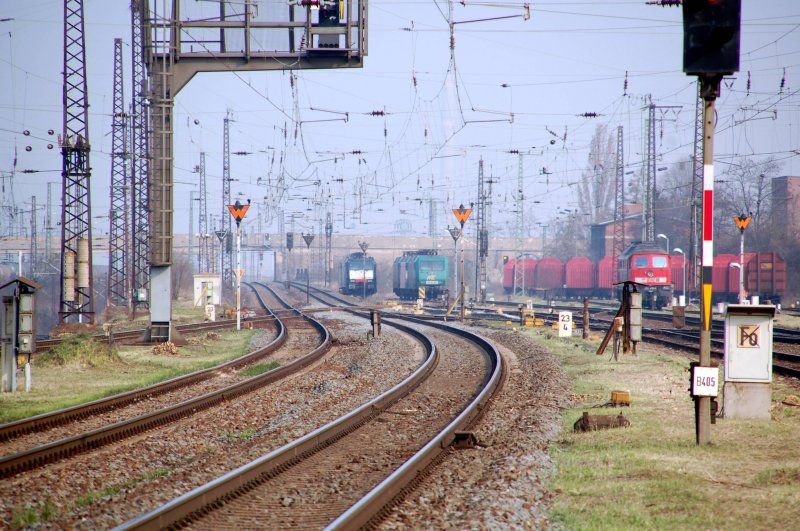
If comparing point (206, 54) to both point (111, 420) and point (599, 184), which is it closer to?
point (111, 420)

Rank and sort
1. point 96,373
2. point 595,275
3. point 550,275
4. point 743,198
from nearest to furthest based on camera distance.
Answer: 1. point 96,373
2. point 595,275
3. point 550,275
4. point 743,198

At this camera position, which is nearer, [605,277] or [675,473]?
[675,473]


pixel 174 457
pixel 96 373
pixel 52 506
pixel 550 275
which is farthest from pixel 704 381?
pixel 550 275

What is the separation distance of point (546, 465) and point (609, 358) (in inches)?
487

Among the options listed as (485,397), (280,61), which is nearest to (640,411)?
(485,397)

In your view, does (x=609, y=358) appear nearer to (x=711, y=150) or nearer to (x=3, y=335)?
(x=711, y=150)

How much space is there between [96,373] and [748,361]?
42.7 ft

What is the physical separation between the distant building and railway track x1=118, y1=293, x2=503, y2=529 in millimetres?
66283

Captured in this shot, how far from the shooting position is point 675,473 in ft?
26.1

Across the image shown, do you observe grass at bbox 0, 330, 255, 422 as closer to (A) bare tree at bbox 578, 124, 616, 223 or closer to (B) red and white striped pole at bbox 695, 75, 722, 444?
(B) red and white striped pole at bbox 695, 75, 722, 444

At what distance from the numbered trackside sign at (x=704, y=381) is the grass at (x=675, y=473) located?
656 mm

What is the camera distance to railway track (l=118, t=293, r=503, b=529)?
664cm

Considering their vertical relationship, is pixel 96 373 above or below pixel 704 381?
below

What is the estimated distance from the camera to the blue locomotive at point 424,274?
60781 mm
